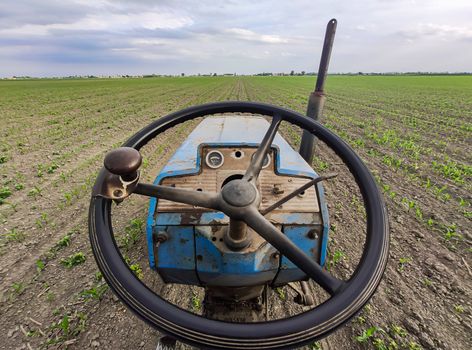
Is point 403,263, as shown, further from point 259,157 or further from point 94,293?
point 94,293

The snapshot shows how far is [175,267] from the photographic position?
1.59m

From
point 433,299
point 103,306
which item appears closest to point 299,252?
point 103,306

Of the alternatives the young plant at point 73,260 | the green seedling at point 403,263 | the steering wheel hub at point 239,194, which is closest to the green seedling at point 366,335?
the green seedling at point 403,263

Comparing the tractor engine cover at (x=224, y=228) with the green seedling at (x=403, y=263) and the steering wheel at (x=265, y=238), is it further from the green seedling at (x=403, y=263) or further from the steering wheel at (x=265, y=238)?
the green seedling at (x=403, y=263)

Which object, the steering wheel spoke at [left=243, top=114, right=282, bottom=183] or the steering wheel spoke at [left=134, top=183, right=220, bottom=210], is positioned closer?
the steering wheel spoke at [left=134, top=183, right=220, bottom=210]

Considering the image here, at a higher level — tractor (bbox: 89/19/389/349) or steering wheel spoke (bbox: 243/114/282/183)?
steering wheel spoke (bbox: 243/114/282/183)

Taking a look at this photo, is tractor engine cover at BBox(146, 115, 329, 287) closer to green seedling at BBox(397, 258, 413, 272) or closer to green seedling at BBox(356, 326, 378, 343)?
green seedling at BBox(356, 326, 378, 343)

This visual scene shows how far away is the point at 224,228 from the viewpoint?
4.43 feet

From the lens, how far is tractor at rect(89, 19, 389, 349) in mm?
759

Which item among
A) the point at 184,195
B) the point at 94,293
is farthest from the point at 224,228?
the point at 94,293

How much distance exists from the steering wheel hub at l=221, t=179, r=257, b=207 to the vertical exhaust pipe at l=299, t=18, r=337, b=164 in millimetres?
1374

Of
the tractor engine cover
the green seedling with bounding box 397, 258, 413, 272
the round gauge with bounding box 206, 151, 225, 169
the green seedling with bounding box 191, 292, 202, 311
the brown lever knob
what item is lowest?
the green seedling with bounding box 397, 258, 413, 272

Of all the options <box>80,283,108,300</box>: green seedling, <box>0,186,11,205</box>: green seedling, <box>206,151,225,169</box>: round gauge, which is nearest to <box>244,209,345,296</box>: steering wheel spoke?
<box>206,151,225,169</box>: round gauge

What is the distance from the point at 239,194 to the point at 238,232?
0.66ft
